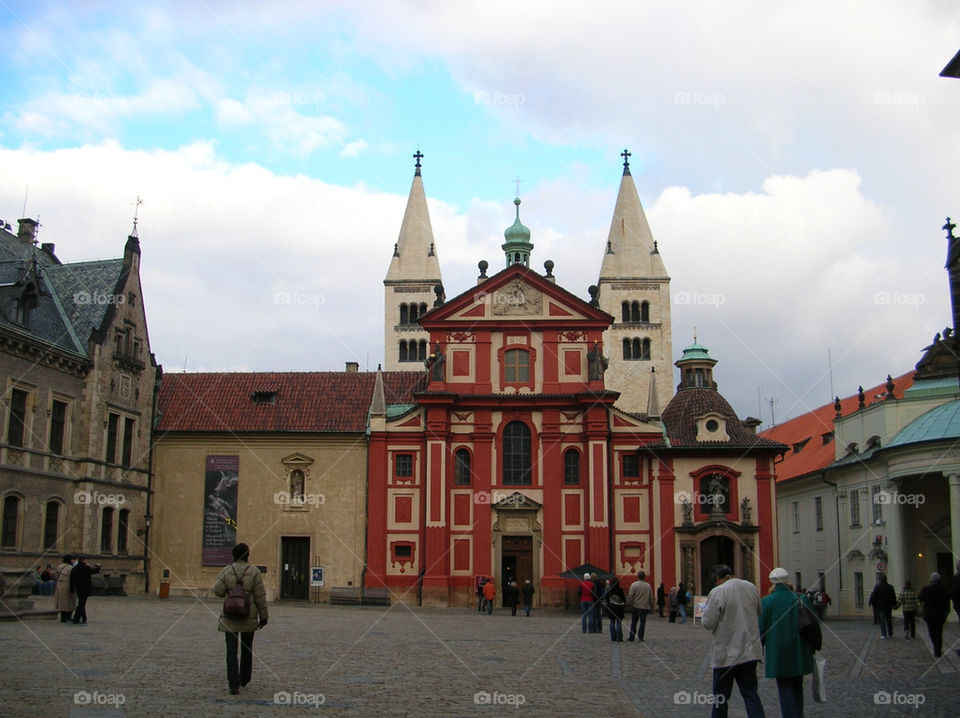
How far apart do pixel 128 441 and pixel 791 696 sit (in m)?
38.9

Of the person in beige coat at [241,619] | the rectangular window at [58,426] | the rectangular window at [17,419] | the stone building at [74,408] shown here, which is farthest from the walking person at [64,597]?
the rectangular window at [58,426]

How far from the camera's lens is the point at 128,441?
4484 centimetres

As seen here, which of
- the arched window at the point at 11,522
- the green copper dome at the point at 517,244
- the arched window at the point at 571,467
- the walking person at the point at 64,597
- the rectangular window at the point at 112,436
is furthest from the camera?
the green copper dome at the point at 517,244

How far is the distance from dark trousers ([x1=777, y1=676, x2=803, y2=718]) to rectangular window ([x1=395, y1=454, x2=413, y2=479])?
3673 centimetres

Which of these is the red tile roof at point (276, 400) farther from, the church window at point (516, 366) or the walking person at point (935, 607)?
the walking person at point (935, 607)

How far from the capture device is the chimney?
47.8 m

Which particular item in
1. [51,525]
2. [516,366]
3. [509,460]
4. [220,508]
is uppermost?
[516,366]

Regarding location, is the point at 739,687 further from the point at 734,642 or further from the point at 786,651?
the point at 786,651

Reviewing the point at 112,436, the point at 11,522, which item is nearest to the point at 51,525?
the point at 11,522

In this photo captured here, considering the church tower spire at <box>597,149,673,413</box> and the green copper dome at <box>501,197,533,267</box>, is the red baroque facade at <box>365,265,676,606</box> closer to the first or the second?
the green copper dome at <box>501,197,533,267</box>

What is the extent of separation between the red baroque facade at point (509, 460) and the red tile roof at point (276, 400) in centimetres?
251

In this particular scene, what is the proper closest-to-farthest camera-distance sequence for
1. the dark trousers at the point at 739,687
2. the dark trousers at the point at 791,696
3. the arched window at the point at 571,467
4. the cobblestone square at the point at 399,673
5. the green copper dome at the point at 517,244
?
the dark trousers at the point at 739,687, the dark trousers at the point at 791,696, the cobblestone square at the point at 399,673, the arched window at the point at 571,467, the green copper dome at the point at 517,244

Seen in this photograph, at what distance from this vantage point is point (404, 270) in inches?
3307

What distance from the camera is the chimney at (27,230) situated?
47.8 m
